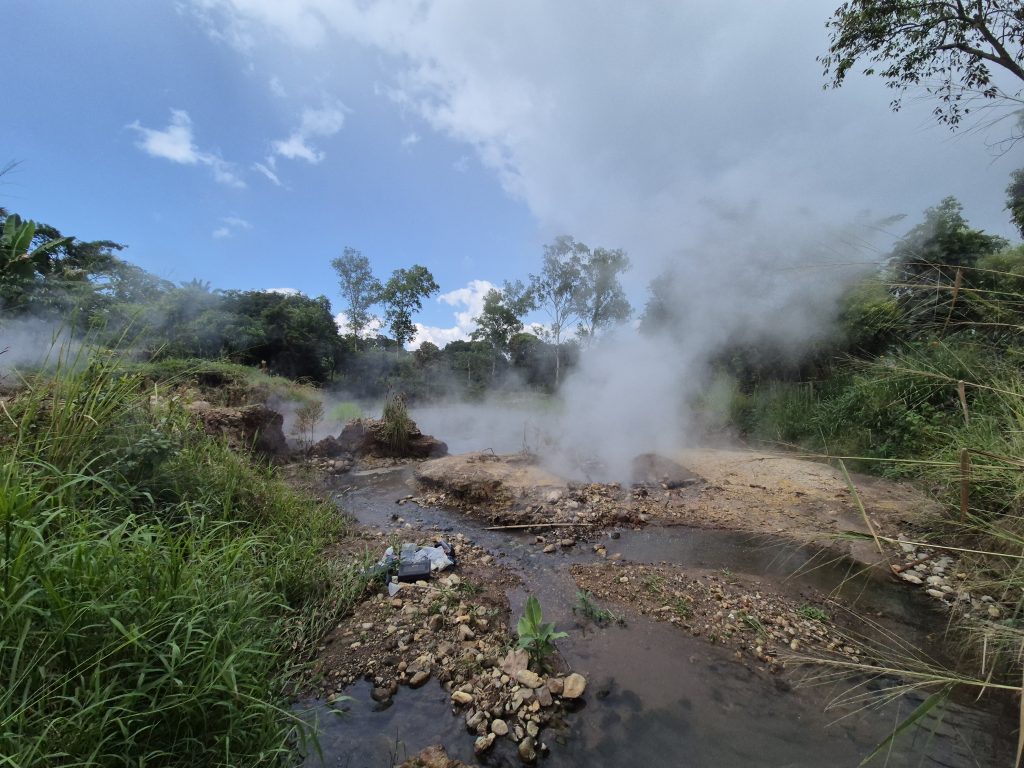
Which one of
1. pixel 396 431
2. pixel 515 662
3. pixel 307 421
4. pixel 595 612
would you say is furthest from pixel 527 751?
pixel 307 421

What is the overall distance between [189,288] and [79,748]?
14418mm

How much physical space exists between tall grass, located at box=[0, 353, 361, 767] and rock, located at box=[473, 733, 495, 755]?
0.84 metres

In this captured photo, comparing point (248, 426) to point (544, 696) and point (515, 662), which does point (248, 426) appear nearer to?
point (515, 662)

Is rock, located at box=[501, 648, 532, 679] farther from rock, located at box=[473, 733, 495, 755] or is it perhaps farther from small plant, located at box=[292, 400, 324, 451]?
small plant, located at box=[292, 400, 324, 451]

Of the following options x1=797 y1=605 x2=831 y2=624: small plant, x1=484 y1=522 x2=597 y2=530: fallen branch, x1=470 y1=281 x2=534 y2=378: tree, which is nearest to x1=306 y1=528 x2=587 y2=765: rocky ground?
x1=484 y1=522 x2=597 y2=530: fallen branch

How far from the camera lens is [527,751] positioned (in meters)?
2.01

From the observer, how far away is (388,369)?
1981cm

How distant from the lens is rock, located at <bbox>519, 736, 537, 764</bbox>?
1991mm

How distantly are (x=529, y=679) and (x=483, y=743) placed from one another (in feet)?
1.38

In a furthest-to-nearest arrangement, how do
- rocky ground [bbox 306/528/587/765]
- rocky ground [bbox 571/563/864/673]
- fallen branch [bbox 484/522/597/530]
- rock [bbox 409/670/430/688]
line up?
fallen branch [bbox 484/522/597/530], rocky ground [bbox 571/563/864/673], rock [bbox 409/670/430/688], rocky ground [bbox 306/528/587/765]

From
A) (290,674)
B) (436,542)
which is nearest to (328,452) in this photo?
(436,542)

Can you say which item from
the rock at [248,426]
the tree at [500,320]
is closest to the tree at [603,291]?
the tree at [500,320]

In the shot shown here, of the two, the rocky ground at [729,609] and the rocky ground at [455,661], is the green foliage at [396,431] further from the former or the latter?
the rocky ground at [729,609]

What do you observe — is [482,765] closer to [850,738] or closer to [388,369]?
[850,738]
